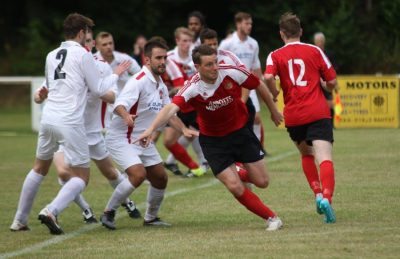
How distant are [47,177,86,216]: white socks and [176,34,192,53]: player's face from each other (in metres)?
6.07

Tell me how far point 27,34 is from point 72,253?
29280mm

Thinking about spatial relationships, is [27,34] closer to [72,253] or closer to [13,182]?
[13,182]

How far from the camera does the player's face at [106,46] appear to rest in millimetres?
13039

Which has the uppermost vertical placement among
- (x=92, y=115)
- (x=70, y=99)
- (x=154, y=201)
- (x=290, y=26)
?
(x=290, y=26)

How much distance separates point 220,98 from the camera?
30.2 ft

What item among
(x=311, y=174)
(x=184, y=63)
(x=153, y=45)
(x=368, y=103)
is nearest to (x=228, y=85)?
(x=153, y=45)

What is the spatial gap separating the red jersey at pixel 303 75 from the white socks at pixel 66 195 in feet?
6.52

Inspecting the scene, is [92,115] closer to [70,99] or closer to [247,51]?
[70,99]

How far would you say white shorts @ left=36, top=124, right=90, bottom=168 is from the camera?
30.3 ft

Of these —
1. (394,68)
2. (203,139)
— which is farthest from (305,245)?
(394,68)

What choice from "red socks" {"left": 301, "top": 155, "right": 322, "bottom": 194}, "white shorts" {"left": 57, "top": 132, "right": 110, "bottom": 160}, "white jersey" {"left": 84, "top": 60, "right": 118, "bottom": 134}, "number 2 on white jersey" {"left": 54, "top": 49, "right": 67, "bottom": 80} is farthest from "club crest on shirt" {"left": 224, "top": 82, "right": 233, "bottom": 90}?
"white shorts" {"left": 57, "top": 132, "right": 110, "bottom": 160}

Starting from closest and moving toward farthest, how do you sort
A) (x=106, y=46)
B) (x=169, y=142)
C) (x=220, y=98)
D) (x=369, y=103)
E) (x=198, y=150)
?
1. (x=220, y=98)
2. (x=106, y=46)
3. (x=169, y=142)
4. (x=198, y=150)
5. (x=369, y=103)

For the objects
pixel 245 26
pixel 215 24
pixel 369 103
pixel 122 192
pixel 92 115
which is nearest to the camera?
pixel 122 192

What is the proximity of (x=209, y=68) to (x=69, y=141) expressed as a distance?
1391 mm
